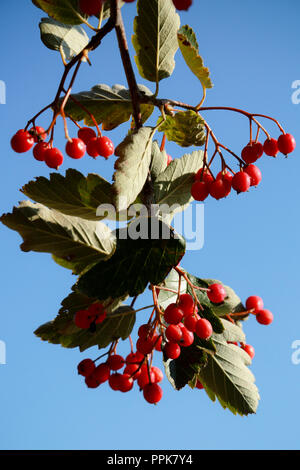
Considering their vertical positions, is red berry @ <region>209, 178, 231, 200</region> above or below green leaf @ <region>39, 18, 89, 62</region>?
below

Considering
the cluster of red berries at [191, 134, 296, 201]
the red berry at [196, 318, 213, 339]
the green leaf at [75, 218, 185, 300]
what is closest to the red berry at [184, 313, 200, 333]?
the red berry at [196, 318, 213, 339]

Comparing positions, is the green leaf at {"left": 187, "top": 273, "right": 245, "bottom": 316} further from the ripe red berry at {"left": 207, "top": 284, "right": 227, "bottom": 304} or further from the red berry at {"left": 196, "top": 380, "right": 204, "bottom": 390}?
the red berry at {"left": 196, "top": 380, "right": 204, "bottom": 390}

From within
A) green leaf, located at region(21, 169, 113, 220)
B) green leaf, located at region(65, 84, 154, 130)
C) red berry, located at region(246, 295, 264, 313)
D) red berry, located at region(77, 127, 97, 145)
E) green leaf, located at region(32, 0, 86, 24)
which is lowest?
red berry, located at region(246, 295, 264, 313)

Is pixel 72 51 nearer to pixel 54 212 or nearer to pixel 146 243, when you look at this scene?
pixel 54 212

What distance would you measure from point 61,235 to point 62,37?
0.63 meters

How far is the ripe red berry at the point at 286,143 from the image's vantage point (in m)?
1.54

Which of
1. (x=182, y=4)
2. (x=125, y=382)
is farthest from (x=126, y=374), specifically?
(x=182, y=4)

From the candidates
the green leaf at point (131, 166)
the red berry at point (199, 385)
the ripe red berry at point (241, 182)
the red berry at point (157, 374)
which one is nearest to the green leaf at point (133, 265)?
the green leaf at point (131, 166)

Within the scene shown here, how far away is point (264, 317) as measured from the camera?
1.84 metres

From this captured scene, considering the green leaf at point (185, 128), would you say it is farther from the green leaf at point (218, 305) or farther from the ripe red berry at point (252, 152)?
the green leaf at point (218, 305)

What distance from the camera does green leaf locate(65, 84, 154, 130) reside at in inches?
57.9

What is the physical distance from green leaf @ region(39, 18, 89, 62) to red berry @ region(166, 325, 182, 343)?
2.87ft

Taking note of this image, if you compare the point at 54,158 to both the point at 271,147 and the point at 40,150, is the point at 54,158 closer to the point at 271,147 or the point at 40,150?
the point at 40,150
